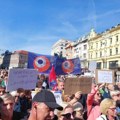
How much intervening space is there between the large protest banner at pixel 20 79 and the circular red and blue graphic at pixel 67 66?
6.14m

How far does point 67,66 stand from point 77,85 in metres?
6.79

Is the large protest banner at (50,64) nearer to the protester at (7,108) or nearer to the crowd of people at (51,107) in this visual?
the crowd of people at (51,107)

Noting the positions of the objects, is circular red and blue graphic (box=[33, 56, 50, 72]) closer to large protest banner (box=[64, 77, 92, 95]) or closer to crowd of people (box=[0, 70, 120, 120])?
crowd of people (box=[0, 70, 120, 120])

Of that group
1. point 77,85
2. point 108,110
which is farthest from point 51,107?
point 77,85

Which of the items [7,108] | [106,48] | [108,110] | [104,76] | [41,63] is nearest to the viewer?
[7,108]

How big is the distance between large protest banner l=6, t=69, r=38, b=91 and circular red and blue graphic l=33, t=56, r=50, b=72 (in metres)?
3.80

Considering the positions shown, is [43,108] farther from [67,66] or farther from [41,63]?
[67,66]

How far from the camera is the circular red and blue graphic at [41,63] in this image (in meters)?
11.9

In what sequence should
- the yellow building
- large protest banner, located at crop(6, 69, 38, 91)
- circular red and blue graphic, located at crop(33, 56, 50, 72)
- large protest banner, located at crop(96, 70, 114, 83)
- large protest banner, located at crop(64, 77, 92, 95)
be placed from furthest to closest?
the yellow building
circular red and blue graphic, located at crop(33, 56, 50, 72)
large protest banner, located at crop(96, 70, 114, 83)
large protest banner, located at crop(64, 77, 92, 95)
large protest banner, located at crop(6, 69, 38, 91)

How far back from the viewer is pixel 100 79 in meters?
9.36

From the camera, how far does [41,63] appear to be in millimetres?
12367

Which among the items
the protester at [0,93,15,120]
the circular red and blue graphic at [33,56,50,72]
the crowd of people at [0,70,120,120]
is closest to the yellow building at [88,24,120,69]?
the circular red and blue graphic at [33,56,50,72]

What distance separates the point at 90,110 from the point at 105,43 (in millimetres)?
74085

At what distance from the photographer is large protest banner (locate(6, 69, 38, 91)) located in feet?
23.4
